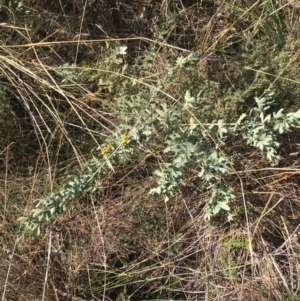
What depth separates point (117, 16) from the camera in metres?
2.39

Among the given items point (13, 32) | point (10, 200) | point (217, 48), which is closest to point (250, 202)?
point (217, 48)

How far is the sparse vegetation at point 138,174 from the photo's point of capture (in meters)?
2.10

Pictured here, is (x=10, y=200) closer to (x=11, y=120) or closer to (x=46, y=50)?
(x=11, y=120)

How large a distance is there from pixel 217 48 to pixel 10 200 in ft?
3.54

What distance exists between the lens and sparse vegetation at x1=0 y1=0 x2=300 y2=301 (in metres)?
2.10

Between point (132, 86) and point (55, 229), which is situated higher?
point (132, 86)

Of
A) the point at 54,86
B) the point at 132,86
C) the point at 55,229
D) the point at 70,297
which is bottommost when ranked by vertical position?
the point at 70,297

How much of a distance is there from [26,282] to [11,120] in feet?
2.19

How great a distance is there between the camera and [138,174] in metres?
2.19

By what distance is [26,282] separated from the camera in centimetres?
208

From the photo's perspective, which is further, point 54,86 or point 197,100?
point 54,86

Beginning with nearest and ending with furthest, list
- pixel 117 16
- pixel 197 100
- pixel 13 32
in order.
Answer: pixel 197 100 < pixel 13 32 < pixel 117 16

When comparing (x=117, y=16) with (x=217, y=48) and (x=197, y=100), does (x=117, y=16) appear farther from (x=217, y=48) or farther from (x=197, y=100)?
(x=197, y=100)

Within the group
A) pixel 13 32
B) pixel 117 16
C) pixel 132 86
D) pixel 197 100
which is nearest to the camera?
pixel 197 100
